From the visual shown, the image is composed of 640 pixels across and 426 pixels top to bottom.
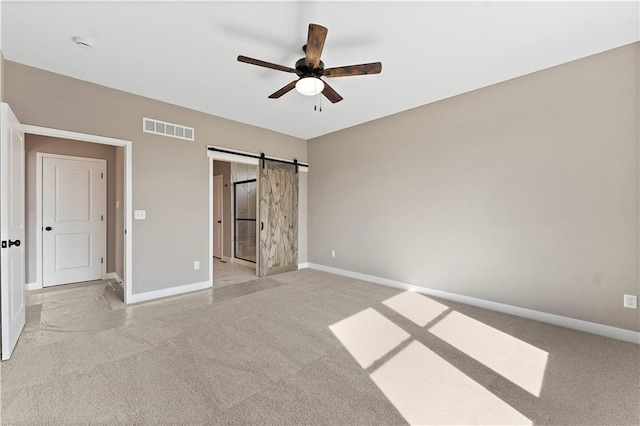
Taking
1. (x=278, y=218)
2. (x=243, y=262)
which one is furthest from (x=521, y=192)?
(x=243, y=262)

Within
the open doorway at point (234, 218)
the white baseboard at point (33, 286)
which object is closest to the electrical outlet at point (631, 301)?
the open doorway at point (234, 218)

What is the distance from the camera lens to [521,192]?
315 centimetres

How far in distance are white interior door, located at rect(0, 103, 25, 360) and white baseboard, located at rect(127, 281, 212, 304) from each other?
106 cm

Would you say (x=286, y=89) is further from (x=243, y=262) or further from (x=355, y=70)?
(x=243, y=262)

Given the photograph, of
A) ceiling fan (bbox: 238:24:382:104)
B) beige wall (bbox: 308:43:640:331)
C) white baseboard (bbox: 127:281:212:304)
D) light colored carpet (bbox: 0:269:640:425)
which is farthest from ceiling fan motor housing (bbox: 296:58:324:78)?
white baseboard (bbox: 127:281:212:304)

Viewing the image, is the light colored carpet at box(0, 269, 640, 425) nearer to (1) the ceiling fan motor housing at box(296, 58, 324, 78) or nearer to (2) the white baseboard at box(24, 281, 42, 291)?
(2) the white baseboard at box(24, 281, 42, 291)

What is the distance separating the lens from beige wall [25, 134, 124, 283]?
13.3ft

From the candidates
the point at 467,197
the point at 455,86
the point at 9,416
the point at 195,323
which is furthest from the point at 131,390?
the point at 455,86

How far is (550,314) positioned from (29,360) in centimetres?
496

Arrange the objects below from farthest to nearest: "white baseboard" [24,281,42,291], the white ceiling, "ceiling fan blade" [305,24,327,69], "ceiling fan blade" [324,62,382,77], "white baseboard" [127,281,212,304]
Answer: "white baseboard" [24,281,42,291]
"white baseboard" [127,281,212,304]
"ceiling fan blade" [324,62,382,77]
the white ceiling
"ceiling fan blade" [305,24,327,69]

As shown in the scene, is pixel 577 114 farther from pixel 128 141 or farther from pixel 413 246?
pixel 128 141

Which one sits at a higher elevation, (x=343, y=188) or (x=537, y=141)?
(x=537, y=141)

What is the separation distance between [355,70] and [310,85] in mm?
455

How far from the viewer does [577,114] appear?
2.81m
